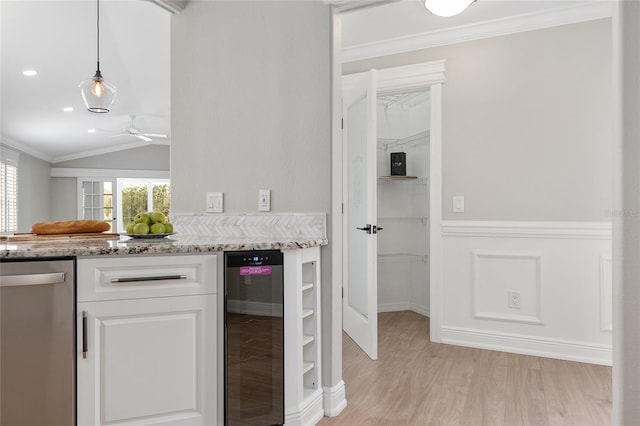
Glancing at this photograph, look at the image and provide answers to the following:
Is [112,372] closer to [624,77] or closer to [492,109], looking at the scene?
[624,77]

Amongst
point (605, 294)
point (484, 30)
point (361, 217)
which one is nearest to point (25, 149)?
point (361, 217)

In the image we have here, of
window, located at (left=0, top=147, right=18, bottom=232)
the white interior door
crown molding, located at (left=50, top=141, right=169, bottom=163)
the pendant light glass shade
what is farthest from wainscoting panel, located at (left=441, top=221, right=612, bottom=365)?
crown molding, located at (left=50, top=141, right=169, bottom=163)

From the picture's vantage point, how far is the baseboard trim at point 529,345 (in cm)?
284

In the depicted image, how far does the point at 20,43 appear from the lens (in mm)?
4027

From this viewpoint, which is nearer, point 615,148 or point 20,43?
point 615,148

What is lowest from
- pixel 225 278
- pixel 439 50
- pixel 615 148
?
pixel 225 278

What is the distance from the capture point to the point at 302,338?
1.97 meters

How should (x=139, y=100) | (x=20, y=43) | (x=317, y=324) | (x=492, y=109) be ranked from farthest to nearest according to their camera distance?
(x=139, y=100) → (x=20, y=43) → (x=492, y=109) → (x=317, y=324)

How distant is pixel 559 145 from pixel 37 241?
3298 millimetres

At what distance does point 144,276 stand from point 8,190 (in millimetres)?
7393

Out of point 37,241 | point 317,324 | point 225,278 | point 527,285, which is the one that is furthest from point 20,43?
point 527,285

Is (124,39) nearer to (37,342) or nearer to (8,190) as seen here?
(37,342)

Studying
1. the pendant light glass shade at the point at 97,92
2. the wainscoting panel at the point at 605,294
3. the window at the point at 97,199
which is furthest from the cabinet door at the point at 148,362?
the window at the point at 97,199

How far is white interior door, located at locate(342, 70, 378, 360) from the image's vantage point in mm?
2865
